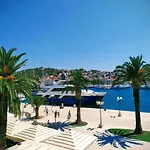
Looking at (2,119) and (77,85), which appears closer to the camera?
(2,119)

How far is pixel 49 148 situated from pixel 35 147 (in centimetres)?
105

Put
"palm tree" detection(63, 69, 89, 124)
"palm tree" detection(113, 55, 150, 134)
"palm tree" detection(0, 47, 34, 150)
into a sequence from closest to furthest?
"palm tree" detection(0, 47, 34, 150) → "palm tree" detection(113, 55, 150, 134) → "palm tree" detection(63, 69, 89, 124)

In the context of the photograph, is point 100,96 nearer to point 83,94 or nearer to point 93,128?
point 83,94

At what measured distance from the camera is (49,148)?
15.4 m

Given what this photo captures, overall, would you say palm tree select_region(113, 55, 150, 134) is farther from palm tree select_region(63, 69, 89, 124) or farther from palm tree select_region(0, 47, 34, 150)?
palm tree select_region(0, 47, 34, 150)

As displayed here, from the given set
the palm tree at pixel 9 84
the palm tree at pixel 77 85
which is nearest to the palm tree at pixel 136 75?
the palm tree at pixel 77 85

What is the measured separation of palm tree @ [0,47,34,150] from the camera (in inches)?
572

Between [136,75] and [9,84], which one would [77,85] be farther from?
[9,84]

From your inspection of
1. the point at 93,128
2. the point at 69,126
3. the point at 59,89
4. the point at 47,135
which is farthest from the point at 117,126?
the point at 59,89

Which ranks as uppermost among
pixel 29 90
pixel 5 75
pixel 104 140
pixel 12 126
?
pixel 5 75

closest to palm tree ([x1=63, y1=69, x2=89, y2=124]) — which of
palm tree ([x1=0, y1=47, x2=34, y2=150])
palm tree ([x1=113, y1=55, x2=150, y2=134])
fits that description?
palm tree ([x1=113, y1=55, x2=150, y2=134])

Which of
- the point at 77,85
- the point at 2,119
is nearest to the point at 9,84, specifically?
the point at 2,119

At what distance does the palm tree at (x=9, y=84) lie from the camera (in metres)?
14.5

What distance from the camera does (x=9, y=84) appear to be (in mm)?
14086
